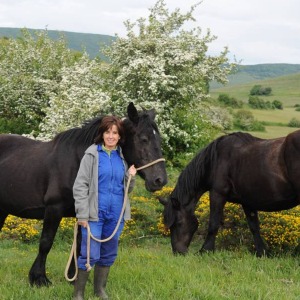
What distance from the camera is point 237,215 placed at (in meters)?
8.35

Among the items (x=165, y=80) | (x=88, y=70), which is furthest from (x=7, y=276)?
(x=88, y=70)

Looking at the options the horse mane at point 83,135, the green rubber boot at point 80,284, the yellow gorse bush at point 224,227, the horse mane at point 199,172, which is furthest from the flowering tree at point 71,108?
the green rubber boot at point 80,284

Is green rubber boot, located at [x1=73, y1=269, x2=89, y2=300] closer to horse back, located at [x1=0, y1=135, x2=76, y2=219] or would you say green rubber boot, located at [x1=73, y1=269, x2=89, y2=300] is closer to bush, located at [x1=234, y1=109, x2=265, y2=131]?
horse back, located at [x1=0, y1=135, x2=76, y2=219]

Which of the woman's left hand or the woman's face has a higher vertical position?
the woman's face

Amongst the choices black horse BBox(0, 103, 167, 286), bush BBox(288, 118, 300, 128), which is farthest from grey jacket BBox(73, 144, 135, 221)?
bush BBox(288, 118, 300, 128)

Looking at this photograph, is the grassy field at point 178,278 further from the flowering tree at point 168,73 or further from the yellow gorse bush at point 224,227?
the flowering tree at point 168,73

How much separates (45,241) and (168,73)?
10942 millimetres

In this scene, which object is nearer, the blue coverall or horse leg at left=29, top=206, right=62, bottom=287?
the blue coverall

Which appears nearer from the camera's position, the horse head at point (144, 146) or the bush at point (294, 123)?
the horse head at point (144, 146)

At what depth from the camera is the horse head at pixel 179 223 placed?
7.19 metres

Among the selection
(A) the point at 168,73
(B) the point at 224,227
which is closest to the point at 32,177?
(B) the point at 224,227

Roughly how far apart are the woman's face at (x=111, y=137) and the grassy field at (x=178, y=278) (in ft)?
4.89

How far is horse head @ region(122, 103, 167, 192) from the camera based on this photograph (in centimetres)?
431

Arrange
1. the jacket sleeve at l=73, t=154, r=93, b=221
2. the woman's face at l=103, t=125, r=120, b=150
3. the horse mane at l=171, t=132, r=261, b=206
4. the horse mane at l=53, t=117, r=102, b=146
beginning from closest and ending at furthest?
1. the jacket sleeve at l=73, t=154, r=93, b=221
2. the woman's face at l=103, t=125, r=120, b=150
3. the horse mane at l=53, t=117, r=102, b=146
4. the horse mane at l=171, t=132, r=261, b=206
